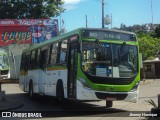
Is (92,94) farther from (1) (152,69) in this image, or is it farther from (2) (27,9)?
(2) (27,9)

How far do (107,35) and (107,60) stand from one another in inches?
40.6

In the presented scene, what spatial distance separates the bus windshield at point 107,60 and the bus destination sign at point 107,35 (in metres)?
0.26

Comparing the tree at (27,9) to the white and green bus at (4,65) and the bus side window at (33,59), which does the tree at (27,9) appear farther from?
the bus side window at (33,59)

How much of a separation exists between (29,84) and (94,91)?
369 inches

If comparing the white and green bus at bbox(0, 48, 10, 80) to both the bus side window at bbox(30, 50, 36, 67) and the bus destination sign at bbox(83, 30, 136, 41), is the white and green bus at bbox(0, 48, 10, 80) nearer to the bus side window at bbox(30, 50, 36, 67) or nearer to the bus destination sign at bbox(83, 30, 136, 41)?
the bus side window at bbox(30, 50, 36, 67)

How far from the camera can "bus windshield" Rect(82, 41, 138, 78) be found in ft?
46.4

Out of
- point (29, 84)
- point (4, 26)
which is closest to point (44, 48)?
point (29, 84)

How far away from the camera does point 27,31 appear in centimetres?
4753

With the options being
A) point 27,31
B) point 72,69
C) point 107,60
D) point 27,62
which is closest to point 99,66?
point 107,60

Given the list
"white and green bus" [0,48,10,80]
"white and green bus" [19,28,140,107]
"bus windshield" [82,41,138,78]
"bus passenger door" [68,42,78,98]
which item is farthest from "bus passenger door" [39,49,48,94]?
"white and green bus" [0,48,10,80]

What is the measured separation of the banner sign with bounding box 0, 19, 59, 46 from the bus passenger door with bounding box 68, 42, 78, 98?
104 feet

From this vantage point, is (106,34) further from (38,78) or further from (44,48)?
(38,78)

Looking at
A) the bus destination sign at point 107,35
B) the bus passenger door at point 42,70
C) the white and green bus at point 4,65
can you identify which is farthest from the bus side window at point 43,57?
the white and green bus at point 4,65

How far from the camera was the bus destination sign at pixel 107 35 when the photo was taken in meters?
14.4
